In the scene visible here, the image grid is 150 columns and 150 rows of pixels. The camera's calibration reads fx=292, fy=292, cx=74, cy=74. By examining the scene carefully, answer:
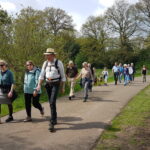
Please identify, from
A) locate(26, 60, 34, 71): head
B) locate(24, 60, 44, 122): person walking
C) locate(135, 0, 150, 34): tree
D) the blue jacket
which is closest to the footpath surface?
locate(24, 60, 44, 122): person walking

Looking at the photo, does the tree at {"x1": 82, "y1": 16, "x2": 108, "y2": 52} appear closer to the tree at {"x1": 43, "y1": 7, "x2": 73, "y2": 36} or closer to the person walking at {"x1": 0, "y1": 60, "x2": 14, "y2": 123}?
the tree at {"x1": 43, "y1": 7, "x2": 73, "y2": 36}

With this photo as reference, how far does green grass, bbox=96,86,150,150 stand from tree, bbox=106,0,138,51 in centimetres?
4280

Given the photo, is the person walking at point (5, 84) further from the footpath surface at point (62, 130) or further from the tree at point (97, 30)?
the tree at point (97, 30)

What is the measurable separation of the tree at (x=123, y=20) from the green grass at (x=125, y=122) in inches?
1685

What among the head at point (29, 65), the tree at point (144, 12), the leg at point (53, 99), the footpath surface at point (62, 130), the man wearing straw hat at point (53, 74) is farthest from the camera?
the tree at point (144, 12)

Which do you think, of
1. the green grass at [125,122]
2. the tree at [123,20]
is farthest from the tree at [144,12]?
the green grass at [125,122]

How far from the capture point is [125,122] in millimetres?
7949

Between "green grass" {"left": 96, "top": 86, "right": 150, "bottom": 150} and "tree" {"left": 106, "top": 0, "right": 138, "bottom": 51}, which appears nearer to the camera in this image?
"green grass" {"left": 96, "top": 86, "right": 150, "bottom": 150}

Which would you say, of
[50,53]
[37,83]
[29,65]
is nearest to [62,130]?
[37,83]

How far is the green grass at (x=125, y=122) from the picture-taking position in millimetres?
6092

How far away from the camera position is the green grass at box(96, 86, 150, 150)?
20.0 ft

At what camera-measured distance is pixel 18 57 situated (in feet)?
49.9

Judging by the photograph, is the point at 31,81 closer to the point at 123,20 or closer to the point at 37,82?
the point at 37,82

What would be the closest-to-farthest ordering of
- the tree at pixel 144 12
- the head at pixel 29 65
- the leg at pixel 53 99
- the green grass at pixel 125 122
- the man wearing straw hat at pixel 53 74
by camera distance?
the green grass at pixel 125 122 < the leg at pixel 53 99 < the man wearing straw hat at pixel 53 74 < the head at pixel 29 65 < the tree at pixel 144 12
